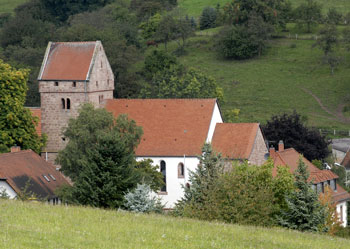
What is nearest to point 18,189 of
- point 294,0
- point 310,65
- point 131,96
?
point 131,96

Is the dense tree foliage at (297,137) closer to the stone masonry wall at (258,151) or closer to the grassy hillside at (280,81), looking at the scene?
the stone masonry wall at (258,151)

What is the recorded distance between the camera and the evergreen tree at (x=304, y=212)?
32719mm

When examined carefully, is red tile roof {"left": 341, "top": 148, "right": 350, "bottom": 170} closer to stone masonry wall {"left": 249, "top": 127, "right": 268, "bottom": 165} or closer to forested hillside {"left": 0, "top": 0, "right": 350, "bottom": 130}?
forested hillside {"left": 0, "top": 0, "right": 350, "bottom": 130}

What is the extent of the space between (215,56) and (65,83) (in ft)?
176

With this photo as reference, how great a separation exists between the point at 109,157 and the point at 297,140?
29228 mm

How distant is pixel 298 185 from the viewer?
3341 cm

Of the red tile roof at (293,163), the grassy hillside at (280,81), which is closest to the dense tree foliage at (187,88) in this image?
the grassy hillside at (280,81)

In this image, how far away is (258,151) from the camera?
53.7m

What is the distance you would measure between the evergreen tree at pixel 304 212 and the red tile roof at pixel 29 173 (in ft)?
58.8

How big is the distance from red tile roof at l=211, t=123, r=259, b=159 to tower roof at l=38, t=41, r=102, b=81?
10.4 metres

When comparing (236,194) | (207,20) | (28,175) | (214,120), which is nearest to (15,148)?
(28,175)

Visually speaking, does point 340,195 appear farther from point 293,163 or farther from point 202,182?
point 202,182

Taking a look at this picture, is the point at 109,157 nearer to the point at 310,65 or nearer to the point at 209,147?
the point at 209,147

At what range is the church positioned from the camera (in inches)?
2110
